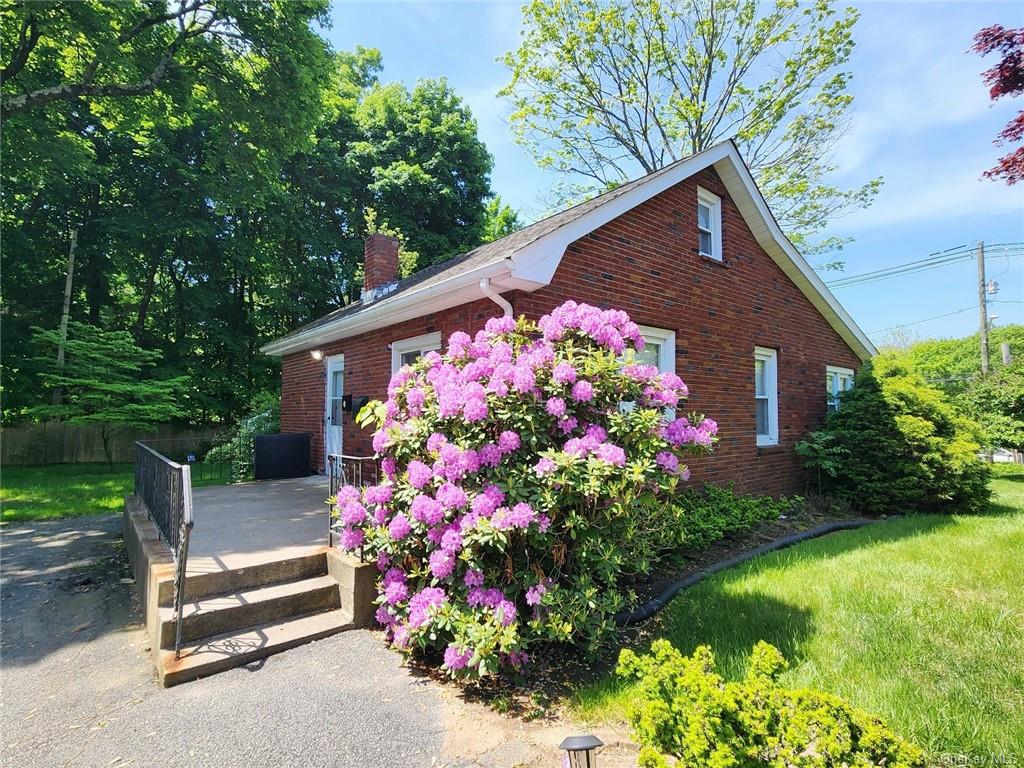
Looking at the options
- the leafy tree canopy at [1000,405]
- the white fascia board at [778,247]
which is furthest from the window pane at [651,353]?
the leafy tree canopy at [1000,405]

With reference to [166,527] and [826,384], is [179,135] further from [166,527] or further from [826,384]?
[826,384]

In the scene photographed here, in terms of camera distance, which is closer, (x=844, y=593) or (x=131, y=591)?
(x=844, y=593)

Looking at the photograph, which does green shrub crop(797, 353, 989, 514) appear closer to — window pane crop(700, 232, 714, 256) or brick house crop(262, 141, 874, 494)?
brick house crop(262, 141, 874, 494)

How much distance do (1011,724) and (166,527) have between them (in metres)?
5.87

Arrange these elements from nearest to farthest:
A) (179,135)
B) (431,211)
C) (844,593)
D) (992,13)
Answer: (844,593), (992,13), (179,135), (431,211)

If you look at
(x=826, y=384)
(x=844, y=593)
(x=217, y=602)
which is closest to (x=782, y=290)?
(x=826, y=384)

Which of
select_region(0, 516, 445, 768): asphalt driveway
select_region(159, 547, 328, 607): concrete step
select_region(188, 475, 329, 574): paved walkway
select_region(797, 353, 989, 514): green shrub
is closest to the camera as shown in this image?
select_region(0, 516, 445, 768): asphalt driveway

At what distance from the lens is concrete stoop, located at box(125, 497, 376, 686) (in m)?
3.29

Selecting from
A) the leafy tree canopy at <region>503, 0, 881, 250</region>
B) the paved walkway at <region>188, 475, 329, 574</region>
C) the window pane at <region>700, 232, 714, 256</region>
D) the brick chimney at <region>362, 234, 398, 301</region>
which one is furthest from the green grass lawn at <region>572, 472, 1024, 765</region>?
the leafy tree canopy at <region>503, 0, 881, 250</region>

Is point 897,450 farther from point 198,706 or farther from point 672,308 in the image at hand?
point 198,706

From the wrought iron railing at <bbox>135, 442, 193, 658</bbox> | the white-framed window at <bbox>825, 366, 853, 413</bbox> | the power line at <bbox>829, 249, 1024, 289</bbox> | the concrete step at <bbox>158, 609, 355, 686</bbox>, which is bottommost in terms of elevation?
the concrete step at <bbox>158, 609, 355, 686</bbox>

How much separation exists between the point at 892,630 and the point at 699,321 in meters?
4.70

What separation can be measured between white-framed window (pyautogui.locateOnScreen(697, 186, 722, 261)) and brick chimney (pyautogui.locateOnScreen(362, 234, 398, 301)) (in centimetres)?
555

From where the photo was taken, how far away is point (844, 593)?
4.13 meters
